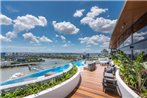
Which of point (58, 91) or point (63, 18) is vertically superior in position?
point (63, 18)

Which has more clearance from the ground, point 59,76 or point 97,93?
point 59,76

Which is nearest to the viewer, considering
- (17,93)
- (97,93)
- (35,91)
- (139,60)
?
(17,93)

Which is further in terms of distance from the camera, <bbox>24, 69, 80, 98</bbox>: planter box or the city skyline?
the city skyline

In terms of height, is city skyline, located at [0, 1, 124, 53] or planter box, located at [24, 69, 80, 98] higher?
city skyline, located at [0, 1, 124, 53]

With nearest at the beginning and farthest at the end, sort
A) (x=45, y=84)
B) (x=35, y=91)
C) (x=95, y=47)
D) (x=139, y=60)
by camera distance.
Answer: (x=35, y=91) → (x=139, y=60) → (x=45, y=84) → (x=95, y=47)

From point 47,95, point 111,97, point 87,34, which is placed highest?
point 87,34

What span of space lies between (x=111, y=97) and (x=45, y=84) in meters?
2.64

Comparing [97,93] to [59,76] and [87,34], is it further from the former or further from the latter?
[87,34]

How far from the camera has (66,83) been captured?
A: 549 cm

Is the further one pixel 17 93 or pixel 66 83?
pixel 66 83

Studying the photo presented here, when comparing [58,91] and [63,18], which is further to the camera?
[63,18]

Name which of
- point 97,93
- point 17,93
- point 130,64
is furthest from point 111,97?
point 17,93

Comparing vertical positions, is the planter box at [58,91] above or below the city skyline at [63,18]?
below

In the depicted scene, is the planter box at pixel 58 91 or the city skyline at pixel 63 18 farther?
the city skyline at pixel 63 18
